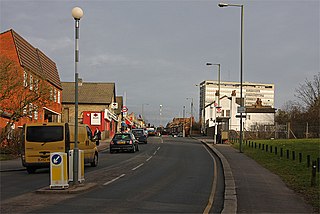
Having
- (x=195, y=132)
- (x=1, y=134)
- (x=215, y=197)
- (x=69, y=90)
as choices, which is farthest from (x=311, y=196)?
(x=195, y=132)

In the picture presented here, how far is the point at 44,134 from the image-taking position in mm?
19031

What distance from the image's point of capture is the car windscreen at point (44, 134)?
19.0 metres

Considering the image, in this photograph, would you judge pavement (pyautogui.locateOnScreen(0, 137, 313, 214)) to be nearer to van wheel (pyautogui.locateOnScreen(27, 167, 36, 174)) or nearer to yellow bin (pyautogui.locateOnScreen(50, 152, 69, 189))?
yellow bin (pyautogui.locateOnScreen(50, 152, 69, 189))

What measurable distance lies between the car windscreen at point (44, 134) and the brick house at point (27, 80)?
10235mm

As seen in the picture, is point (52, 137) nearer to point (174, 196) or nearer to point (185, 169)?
point (185, 169)

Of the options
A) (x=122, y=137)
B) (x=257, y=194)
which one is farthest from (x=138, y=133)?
(x=257, y=194)

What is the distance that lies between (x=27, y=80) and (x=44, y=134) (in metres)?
13.2

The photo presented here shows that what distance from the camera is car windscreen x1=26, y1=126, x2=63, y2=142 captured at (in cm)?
1895

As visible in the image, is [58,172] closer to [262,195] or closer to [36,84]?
[262,195]

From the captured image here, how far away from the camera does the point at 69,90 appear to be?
7062cm

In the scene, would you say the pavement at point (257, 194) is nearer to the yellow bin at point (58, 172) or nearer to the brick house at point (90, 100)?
the yellow bin at point (58, 172)

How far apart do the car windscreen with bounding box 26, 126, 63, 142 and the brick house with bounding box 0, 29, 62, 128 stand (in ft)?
33.6

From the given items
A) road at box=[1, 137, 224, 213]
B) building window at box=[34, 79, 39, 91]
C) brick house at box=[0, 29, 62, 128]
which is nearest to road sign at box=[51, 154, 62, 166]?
road at box=[1, 137, 224, 213]

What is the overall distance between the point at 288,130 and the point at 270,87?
450 ft
